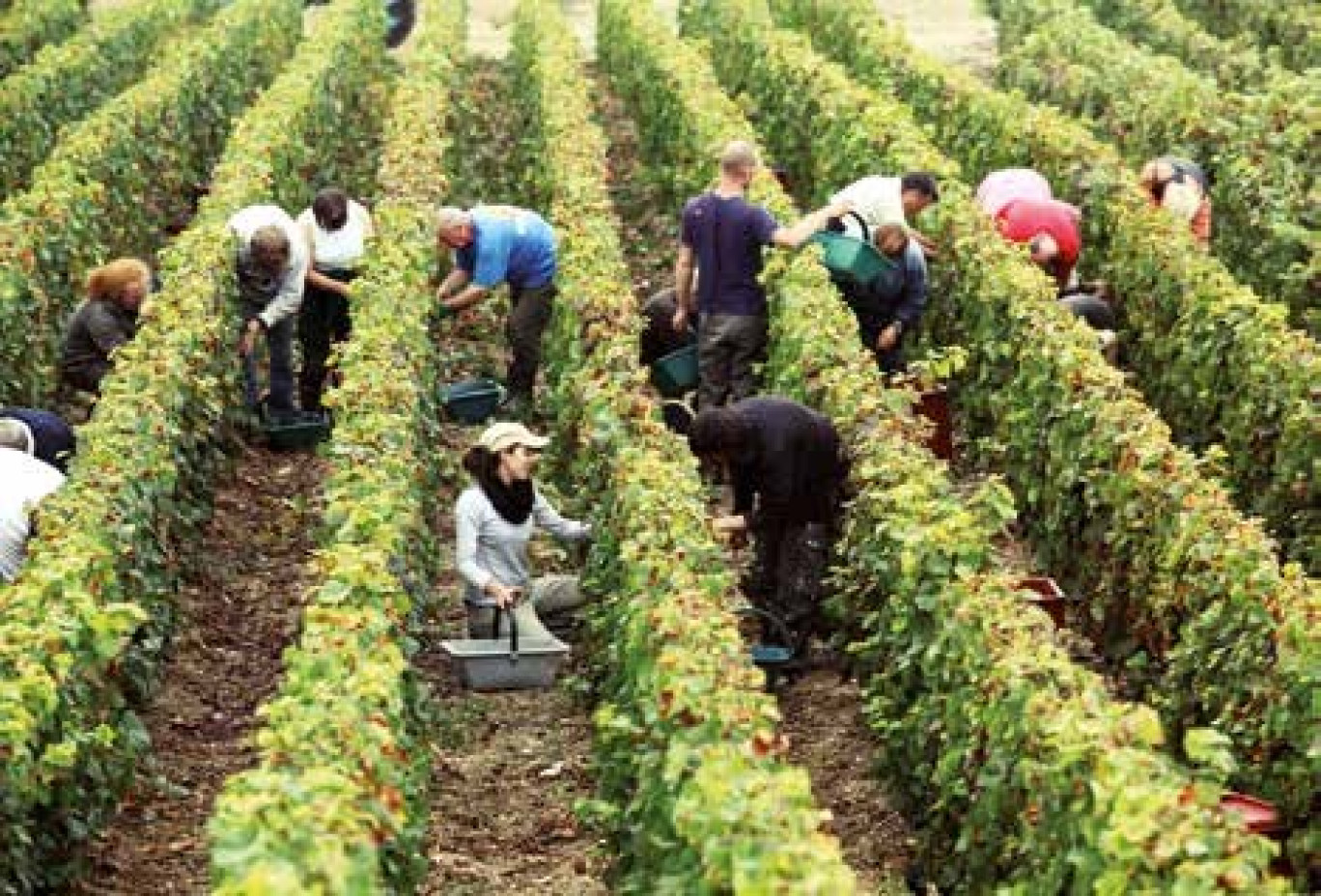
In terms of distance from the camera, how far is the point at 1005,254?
16.0m

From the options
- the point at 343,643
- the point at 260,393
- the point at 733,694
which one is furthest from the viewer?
the point at 260,393

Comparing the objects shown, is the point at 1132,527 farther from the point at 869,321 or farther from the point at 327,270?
the point at 327,270

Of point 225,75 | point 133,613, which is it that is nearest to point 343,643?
point 133,613

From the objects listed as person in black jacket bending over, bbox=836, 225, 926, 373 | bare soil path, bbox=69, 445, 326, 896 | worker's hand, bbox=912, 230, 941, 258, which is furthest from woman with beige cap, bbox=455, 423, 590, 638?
worker's hand, bbox=912, 230, 941, 258

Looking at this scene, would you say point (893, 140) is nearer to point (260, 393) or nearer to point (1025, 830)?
point (260, 393)

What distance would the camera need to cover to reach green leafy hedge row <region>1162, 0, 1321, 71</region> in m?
27.8

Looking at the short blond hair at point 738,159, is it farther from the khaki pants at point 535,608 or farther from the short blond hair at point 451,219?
the khaki pants at point 535,608

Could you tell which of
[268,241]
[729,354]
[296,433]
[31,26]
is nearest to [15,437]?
[268,241]

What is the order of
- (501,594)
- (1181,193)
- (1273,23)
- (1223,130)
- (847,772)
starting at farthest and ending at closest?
(1273,23), (1223,130), (1181,193), (847,772), (501,594)

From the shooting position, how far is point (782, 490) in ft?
41.1

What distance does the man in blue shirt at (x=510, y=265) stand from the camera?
644 inches

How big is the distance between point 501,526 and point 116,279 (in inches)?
155

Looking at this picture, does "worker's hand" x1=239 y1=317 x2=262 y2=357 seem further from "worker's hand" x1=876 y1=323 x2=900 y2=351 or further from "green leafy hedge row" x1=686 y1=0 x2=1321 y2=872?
"green leafy hedge row" x1=686 y1=0 x2=1321 y2=872

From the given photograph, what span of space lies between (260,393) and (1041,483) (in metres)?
5.63
